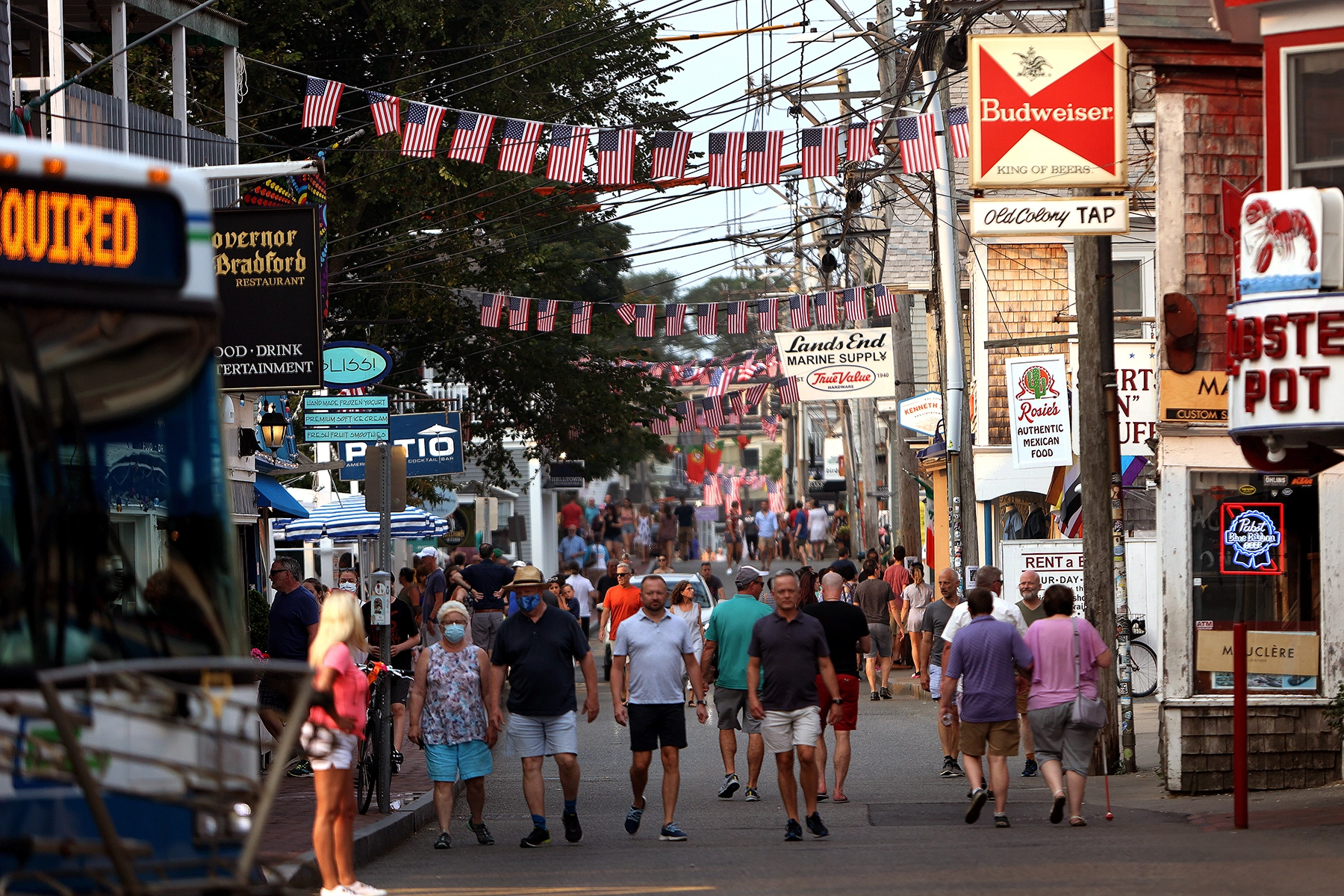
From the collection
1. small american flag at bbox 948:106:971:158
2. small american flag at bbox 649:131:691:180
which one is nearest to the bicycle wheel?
small american flag at bbox 948:106:971:158

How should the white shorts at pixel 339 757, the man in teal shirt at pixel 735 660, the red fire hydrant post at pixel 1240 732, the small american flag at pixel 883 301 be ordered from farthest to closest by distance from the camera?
the small american flag at pixel 883 301 → the man in teal shirt at pixel 735 660 → the red fire hydrant post at pixel 1240 732 → the white shorts at pixel 339 757

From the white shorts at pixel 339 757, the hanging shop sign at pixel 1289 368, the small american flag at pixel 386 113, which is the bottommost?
the white shorts at pixel 339 757

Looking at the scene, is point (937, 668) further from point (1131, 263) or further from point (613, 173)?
point (1131, 263)

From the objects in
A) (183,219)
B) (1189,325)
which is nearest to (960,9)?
(1189,325)

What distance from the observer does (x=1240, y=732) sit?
1264 centimetres

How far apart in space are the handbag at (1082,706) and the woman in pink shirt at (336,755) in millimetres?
5417

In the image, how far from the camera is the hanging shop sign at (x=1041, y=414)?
23984 mm

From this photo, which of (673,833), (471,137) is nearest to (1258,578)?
(673,833)

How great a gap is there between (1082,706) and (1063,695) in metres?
0.19

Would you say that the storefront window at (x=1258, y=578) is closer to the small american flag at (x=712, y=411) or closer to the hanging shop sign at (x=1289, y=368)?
the hanging shop sign at (x=1289, y=368)

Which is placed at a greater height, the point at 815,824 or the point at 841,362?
the point at 841,362

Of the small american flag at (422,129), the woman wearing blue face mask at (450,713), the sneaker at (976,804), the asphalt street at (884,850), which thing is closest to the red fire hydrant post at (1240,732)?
the asphalt street at (884,850)

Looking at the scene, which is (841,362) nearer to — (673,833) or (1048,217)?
(1048,217)

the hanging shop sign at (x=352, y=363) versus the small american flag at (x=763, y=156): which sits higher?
the small american flag at (x=763, y=156)
